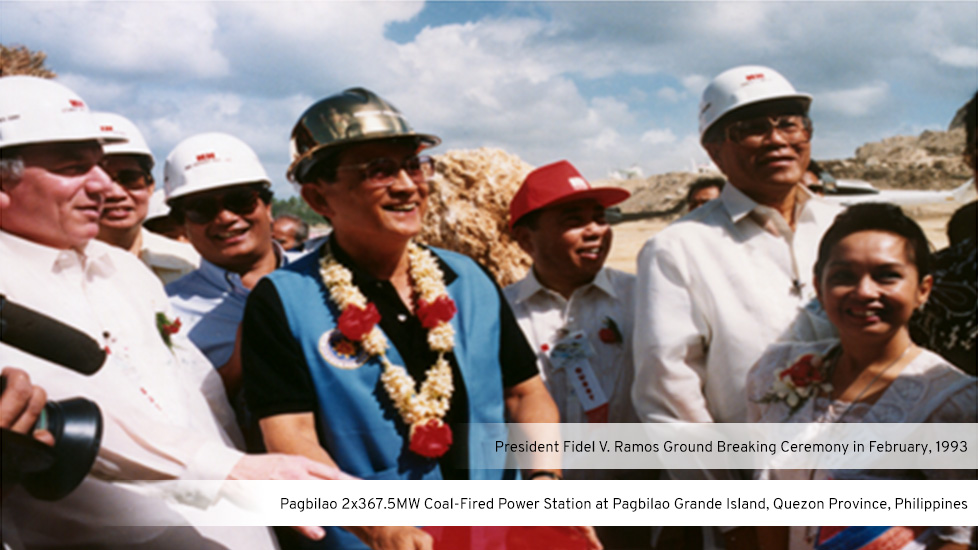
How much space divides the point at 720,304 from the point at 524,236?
38.3 inches

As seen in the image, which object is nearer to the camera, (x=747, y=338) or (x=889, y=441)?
(x=889, y=441)

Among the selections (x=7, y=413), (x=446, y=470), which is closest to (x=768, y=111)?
(x=446, y=470)

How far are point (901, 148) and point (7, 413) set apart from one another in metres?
2.98

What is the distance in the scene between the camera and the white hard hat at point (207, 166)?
2.35 meters

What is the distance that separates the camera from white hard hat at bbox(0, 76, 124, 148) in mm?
Answer: 1790

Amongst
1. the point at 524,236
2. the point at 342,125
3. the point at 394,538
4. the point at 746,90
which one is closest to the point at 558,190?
the point at 524,236

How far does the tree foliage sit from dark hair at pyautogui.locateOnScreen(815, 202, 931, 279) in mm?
2428

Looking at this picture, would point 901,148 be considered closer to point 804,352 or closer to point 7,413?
point 804,352

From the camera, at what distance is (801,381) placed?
2186 mm

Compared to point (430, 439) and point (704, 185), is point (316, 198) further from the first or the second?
point (704, 185)

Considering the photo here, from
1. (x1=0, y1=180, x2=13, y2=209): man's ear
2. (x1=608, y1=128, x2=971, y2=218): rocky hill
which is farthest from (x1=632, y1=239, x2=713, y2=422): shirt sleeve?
(x1=0, y1=180, x2=13, y2=209): man's ear

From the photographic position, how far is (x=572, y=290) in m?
2.92
